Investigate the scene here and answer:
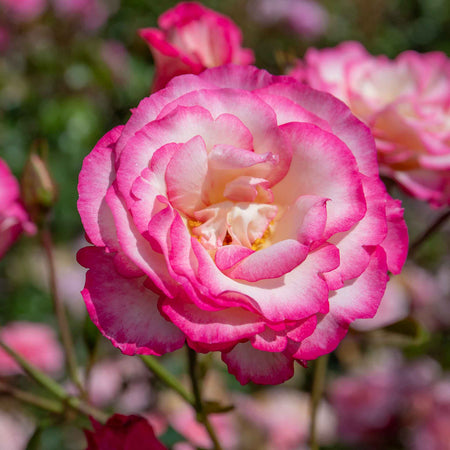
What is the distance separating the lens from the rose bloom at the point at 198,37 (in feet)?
1.91

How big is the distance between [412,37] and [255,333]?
13.1ft

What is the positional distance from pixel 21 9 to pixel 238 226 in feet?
6.73

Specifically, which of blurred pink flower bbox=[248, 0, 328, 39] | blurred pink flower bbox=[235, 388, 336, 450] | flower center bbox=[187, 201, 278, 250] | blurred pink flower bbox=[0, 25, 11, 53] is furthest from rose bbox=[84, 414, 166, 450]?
blurred pink flower bbox=[248, 0, 328, 39]

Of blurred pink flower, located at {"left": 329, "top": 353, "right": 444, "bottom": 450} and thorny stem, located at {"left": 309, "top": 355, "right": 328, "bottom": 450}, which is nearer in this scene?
thorny stem, located at {"left": 309, "top": 355, "right": 328, "bottom": 450}

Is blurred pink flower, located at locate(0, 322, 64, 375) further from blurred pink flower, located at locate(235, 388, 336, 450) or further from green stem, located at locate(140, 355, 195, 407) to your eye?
green stem, located at locate(140, 355, 195, 407)

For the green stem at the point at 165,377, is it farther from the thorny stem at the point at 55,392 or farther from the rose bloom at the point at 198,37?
the rose bloom at the point at 198,37

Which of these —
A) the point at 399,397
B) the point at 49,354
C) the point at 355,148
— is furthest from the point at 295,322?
the point at 49,354

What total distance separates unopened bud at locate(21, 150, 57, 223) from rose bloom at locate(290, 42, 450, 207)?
0.93 feet

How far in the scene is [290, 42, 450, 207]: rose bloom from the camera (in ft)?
2.03

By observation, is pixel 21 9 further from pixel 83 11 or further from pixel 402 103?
pixel 402 103

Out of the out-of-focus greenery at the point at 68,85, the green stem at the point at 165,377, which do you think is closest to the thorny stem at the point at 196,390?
the green stem at the point at 165,377

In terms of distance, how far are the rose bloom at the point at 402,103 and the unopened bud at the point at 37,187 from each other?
0.93 feet

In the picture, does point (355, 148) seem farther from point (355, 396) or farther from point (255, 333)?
point (355, 396)

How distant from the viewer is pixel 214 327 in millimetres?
379
